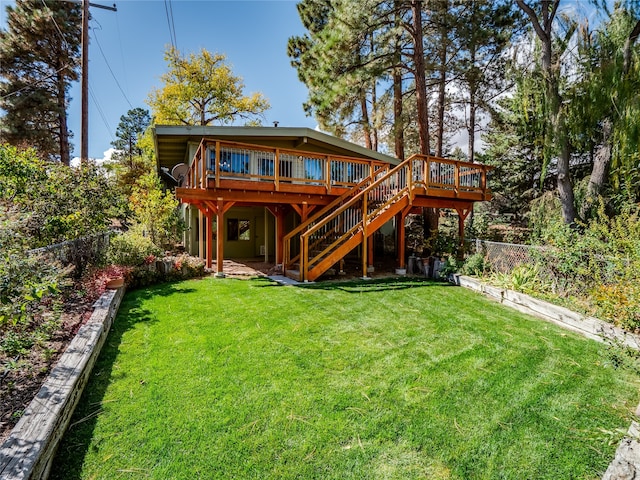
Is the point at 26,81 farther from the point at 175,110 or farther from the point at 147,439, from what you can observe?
the point at 147,439

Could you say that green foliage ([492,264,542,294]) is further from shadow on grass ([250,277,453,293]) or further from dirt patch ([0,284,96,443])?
dirt patch ([0,284,96,443])

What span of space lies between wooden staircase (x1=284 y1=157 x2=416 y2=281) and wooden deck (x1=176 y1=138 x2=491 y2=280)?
2 cm

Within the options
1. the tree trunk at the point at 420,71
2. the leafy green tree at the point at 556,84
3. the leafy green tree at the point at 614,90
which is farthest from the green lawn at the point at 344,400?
the tree trunk at the point at 420,71

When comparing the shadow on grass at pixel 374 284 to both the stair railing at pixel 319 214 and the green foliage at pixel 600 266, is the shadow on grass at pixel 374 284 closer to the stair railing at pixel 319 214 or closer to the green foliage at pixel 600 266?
→ the stair railing at pixel 319 214

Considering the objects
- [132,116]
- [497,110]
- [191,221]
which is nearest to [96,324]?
[191,221]

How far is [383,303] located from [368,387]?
289 centimetres

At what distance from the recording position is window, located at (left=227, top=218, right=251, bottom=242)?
39.7ft

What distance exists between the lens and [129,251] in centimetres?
750

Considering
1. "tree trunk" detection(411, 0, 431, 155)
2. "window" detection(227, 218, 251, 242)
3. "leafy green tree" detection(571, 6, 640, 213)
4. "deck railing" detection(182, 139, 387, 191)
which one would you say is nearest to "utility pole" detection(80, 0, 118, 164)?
"deck railing" detection(182, 139, 387, 191)

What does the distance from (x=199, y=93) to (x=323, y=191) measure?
21555 mm

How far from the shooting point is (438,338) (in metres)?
4.18

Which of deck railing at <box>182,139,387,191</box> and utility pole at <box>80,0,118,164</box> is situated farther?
utility pole at <box>80,0,118,164</box>

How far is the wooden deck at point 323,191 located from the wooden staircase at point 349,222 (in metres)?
0.02

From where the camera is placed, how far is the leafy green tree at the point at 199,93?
81.1 feet
